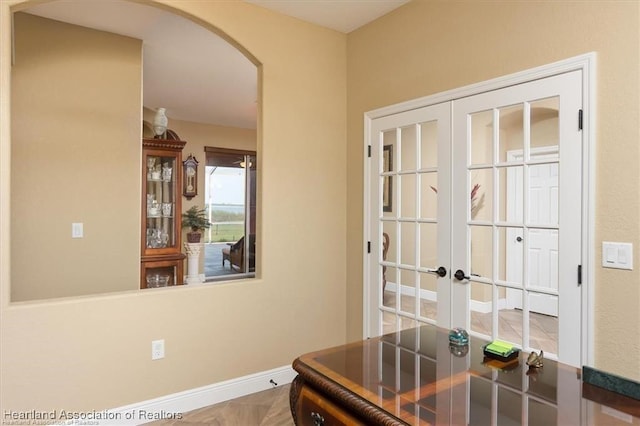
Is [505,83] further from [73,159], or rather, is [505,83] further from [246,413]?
[73,159]

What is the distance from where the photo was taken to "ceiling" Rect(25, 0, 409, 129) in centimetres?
303

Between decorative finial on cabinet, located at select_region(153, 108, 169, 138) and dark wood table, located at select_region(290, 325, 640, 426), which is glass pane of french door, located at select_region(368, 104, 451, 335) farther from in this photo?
decorative finial on cabinet, located at select_region(153, 108, 169, 138)

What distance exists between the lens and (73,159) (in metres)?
3.32

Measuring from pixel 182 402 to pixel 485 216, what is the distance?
91.0 inches

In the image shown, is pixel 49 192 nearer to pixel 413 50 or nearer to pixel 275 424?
pixel 275 424

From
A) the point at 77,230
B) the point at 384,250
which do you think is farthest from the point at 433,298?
the point at 77,230

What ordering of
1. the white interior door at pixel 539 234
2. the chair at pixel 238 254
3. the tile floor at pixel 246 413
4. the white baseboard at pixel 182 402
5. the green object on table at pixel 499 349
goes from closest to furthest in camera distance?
Answer: the green object on table at pixel 499 349 < the white interior door at pixel 539 234 < the white baseboard at pixel 182 402 < the tile floor at pixel 246 413 < the chair at pixel 238 254

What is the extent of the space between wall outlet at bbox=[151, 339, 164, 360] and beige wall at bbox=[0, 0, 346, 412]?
1.3 inches

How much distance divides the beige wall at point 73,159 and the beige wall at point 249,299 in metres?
1.19

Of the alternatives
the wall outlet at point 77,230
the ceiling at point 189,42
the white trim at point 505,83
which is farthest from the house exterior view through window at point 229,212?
the white trim at point 505,83

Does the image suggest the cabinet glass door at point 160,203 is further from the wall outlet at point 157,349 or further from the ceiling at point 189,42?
the wall outlet at point 157,349

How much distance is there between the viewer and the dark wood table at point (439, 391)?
97 centimetres

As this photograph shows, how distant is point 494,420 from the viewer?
0.95 metres

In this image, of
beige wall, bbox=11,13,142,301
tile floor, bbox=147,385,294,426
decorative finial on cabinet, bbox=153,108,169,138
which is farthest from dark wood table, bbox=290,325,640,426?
decorative finial on cabinet, bbox=153,108,169,138
